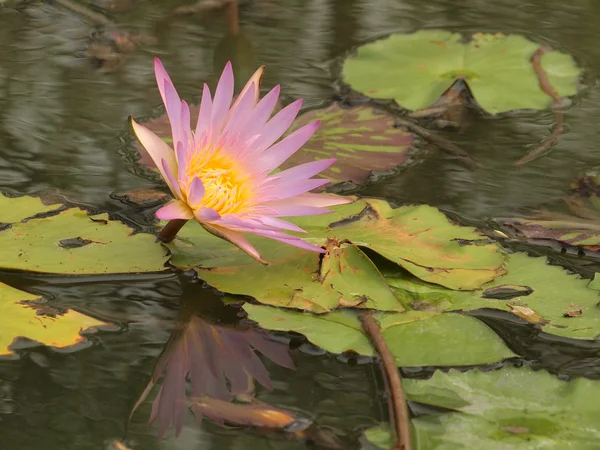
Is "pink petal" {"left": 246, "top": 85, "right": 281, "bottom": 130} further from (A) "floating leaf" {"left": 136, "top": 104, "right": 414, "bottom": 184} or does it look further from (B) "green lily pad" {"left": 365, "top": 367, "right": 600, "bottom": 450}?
(B) "green lily pad" {"left": 365, "top": 367, "right": 600, "bottom": 450}

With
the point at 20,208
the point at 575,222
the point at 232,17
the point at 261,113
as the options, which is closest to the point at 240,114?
the point at 261,113

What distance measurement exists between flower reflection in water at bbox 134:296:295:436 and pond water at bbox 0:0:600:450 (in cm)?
2

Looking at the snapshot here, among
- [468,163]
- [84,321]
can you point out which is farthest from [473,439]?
[468,163]

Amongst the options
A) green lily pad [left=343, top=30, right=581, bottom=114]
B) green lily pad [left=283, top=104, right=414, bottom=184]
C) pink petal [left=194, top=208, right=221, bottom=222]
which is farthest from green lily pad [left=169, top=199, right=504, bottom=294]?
green lily pad [left=343, top=30, right=581, bottom=114]

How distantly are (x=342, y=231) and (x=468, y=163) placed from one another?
19.5 inches

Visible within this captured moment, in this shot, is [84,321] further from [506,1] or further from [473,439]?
[506,1]

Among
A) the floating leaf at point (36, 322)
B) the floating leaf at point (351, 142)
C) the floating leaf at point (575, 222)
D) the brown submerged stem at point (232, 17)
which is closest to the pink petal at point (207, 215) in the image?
the floating leaf at point (36, 322)

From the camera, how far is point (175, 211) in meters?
1.39

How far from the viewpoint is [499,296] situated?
150 cm

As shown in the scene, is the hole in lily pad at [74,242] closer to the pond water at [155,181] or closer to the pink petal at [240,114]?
the pond water at [155,181]

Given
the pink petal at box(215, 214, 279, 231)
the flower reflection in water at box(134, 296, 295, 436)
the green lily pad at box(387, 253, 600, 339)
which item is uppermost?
the pink petal at box(215, 214, 279, 231)

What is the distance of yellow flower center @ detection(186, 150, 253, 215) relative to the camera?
145 cm

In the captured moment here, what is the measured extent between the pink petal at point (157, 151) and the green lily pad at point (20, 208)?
0.27 metres

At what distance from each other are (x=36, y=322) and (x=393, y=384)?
54 cm
